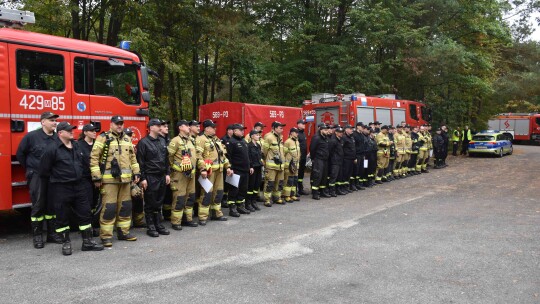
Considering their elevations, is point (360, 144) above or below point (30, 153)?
below

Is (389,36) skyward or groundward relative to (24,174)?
skyward

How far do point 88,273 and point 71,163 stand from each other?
161 cm

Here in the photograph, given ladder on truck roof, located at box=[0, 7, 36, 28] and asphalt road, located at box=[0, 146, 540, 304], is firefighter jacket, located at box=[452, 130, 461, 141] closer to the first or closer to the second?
asphalt road, located at box=[0, 146, 540, 304]

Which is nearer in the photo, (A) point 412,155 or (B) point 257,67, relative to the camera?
(A) point 412,155

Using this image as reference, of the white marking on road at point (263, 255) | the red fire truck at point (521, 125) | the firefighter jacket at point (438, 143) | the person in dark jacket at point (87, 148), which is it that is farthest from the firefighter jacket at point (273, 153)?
the red fire truck at point (521, 125)

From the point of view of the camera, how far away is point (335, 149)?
1105cm

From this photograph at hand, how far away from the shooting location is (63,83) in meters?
6.98

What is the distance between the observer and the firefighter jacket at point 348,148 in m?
11.6

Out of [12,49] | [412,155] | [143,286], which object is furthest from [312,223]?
[412,155]

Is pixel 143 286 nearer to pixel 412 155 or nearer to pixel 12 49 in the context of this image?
pixel 12 49

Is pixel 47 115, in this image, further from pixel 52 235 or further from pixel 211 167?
pixel 211 167

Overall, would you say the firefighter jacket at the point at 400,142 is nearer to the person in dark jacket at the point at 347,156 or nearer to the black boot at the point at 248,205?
the person in dark jacket at the point at 347,156

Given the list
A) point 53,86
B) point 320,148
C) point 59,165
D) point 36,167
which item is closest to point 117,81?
point 53,86

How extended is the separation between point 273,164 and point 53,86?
4721 millimetres
